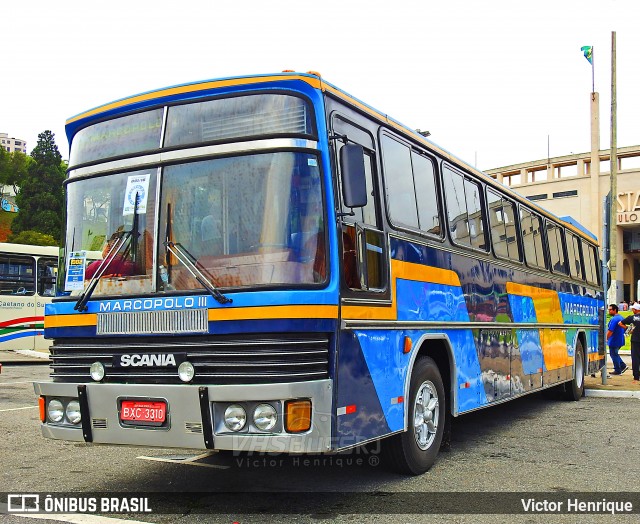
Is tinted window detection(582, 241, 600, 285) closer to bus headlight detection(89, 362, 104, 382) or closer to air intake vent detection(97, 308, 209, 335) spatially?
air intake vent detection(97, 308, 209, 335)

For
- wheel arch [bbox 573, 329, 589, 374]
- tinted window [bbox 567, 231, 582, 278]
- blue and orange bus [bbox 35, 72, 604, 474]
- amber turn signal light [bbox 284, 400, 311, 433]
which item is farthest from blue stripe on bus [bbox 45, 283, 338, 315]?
wheel arch [bbox 573, 329, 589, 374]

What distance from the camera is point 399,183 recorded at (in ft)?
21.1

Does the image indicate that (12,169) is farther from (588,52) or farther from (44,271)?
(588,52)

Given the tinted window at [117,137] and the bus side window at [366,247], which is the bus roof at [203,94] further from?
the bus side window at [366,247]

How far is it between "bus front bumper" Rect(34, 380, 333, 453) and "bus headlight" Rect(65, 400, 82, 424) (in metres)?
0.11

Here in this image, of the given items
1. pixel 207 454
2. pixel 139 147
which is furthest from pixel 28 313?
pixel 139 147

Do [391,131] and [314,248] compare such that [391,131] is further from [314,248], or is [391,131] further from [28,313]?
→ [28,313]

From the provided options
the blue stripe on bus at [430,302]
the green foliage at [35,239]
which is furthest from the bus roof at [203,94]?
the green foliage at [35,239]

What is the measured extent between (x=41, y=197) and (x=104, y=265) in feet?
224

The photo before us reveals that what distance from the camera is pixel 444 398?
6.88m

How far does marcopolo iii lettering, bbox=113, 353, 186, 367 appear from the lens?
16.3ft

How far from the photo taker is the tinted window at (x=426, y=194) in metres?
6.85

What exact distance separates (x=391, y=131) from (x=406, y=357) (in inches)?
81.1

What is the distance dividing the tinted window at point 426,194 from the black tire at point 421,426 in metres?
1.33
